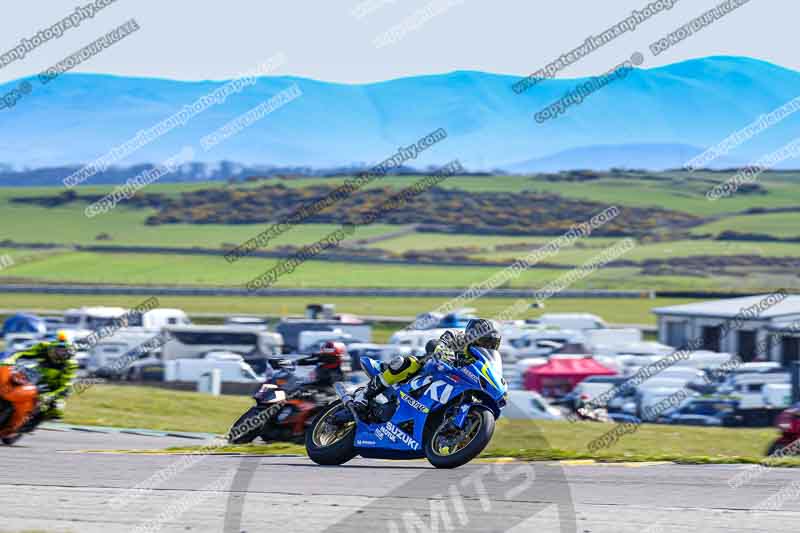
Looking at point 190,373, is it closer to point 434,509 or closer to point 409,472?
point 409,472

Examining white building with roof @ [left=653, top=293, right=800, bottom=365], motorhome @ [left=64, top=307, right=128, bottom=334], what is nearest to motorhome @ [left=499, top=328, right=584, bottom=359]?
white building with roof @ [left=653, top=293, right=800, bottom=365]

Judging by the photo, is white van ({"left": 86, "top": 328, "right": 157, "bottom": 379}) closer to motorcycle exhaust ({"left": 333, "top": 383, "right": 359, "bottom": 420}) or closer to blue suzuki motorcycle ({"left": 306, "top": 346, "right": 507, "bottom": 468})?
motorcycle exhaust ({"left": 333, "top": 383, "right": 359, "bottom": 420})

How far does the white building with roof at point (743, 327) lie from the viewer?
123ft

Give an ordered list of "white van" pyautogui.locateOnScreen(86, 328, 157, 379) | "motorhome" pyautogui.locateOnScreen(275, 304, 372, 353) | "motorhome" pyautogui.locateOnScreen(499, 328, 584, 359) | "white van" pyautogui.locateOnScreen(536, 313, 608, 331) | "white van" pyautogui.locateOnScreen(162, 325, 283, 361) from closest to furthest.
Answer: "white van" pyautogui.locateOnScreen(86, 328, 157, 379) < "white van" pyautogui.locateOnScreen(162, 325, 283, 361) < "motorhome" pyautogui.locateOnScreen(499, 328, 584, 359) < "motorhome" pyautogui.locateOnScreen(275, 304, 372, 353) < "white van" pyautogui.locateOnScreen(536, 313, 608, 331)

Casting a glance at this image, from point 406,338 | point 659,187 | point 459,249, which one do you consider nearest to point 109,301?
point 406,338

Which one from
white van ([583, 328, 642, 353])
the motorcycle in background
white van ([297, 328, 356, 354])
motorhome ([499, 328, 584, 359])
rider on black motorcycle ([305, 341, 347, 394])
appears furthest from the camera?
white van ([583, 328, 642, 353])

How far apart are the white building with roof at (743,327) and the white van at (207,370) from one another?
53.6ft

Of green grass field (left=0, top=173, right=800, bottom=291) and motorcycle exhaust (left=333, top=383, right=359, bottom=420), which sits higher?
green grass field (left=0, top=173, right=800, bottom=291)

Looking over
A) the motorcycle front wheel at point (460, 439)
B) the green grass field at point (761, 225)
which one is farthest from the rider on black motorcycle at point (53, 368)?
the green grass field at point (761, 225)

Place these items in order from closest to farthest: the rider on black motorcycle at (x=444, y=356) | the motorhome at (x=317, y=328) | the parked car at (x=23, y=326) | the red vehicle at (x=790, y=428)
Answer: the rider on black motorcycle at (x=444, y=356) < the red vehicle at (x=790, y=428) < the motorhome at (x=317, y=328) < the parked car at (x=23, y=326)

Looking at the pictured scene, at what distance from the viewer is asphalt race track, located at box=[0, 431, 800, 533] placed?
8.40 meters

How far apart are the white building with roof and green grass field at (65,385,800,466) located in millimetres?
13997

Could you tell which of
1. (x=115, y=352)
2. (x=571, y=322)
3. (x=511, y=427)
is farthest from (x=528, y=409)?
(x=571, y=322)

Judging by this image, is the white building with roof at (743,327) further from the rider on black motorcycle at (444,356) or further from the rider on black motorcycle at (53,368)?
the rider on black motorcycle at (444,356)
